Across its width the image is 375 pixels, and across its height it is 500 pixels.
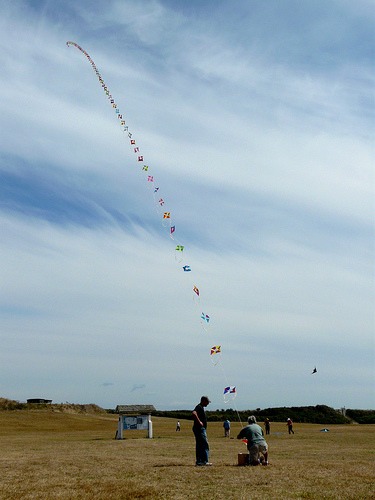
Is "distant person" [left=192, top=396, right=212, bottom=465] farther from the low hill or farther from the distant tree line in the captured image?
the low hill

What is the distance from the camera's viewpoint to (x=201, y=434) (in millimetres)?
18828

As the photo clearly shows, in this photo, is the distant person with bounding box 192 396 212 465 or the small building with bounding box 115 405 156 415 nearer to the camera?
the distant person with bounding box 192 396 212 465

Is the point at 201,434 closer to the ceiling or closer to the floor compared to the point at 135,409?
closer to the floor

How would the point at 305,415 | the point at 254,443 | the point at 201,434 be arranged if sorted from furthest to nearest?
the point at 305,415, the point at 201,434, the point at 254,443

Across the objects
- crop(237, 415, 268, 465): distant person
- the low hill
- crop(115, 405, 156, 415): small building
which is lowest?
crop(237, 415, 268, 465): distant person

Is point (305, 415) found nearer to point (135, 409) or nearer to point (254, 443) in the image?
point (135, 409)

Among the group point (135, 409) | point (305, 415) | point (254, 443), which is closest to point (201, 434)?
point (254, 443)

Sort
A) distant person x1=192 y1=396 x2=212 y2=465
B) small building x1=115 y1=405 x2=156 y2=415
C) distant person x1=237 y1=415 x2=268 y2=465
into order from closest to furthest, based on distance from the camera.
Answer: distant person x1=237 y1=415 x2=268 y2=465 < distant person x1=192 y1=396 x2=212 y2=465 < small building x1=115 y1=405 x2=156 y2=415

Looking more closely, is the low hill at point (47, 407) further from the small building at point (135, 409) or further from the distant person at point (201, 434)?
the distant person at point (201, 434)

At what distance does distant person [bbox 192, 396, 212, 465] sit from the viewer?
18.7 m

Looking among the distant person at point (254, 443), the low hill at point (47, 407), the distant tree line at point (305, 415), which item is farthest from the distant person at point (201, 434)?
the low hill at point (47, 407)

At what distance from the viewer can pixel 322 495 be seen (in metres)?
12.2

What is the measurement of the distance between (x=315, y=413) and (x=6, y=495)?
110m

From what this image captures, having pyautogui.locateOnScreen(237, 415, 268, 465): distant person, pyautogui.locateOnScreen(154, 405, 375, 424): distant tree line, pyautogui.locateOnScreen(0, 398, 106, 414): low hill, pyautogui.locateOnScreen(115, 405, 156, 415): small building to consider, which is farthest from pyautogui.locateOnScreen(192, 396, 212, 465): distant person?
pyautogui.locateOnScreen(0, 398, 106, 414): low hill
